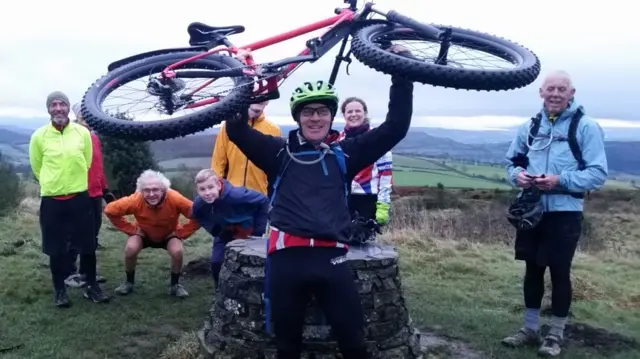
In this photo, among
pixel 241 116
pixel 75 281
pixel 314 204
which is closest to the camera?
pixel 314 204

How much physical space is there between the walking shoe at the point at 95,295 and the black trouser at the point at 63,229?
30cm

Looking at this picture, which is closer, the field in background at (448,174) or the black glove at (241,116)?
the black glove at (241,116)

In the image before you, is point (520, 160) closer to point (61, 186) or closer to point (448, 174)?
point (61, 186)

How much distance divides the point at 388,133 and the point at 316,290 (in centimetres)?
94

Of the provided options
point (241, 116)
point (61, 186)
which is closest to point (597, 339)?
point (241, 116)

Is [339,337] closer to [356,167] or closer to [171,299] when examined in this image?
[356,167]

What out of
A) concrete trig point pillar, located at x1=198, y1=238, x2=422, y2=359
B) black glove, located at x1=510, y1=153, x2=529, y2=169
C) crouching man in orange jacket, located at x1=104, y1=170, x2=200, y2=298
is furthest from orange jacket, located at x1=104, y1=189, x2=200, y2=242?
black glove, located at x1=510, y1=153, x2=529, y2=169

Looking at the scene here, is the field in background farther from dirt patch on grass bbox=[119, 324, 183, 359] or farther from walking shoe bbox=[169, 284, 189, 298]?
dirt patch on grass bbox=[119, 324, 183, 359]

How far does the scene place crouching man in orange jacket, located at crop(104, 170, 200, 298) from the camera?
648cm

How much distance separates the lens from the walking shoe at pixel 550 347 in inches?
207

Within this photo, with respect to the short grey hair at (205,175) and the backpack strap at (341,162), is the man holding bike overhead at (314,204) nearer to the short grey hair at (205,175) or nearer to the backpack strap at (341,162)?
the backpack strap at (341,162)

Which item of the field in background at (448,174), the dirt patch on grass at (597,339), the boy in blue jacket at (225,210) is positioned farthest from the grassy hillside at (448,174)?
the boy in blue jacket at (225,210)

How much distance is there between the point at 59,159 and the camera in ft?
20.4

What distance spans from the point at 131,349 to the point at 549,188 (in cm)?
358
